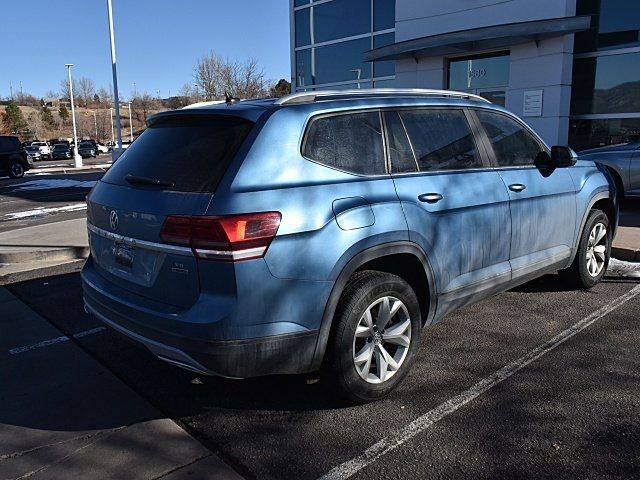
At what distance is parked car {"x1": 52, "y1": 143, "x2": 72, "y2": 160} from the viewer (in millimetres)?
49906

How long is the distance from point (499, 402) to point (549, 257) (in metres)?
1.82

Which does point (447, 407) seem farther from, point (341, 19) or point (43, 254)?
point (341, 19)

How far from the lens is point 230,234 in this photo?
8.86 feet

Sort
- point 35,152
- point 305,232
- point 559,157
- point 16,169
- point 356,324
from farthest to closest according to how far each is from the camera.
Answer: point 35,152, point 16,169, point 559,157, point 356,324, point 305,232

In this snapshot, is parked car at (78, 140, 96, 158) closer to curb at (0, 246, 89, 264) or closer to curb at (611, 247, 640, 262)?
curb at (0, 246, 89, 264)

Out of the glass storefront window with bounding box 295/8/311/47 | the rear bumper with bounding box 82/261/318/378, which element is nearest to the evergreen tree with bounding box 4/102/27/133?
the glass storefront window with bounding box 295/8/311/47

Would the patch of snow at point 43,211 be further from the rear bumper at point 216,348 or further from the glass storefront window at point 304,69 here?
the rear bumper at point 216,348

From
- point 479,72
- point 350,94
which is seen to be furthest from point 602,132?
point 350,94

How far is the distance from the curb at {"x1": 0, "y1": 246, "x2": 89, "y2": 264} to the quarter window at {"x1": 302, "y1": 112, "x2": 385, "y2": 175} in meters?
5.65

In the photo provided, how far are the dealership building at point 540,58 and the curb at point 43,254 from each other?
9581 mm

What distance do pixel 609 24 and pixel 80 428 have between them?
45.6 ft

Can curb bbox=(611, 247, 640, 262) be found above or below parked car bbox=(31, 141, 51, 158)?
below

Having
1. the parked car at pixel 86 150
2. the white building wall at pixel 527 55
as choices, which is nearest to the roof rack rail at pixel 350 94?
the white building wall at pixel 527 55

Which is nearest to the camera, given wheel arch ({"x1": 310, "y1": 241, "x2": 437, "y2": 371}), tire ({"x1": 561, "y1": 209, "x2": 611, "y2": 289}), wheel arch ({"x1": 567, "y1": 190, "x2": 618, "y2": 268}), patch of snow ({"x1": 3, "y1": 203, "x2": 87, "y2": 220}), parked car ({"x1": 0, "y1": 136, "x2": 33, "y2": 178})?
wheel arch ({"x1": 310, "y1": 241, "x2": 437, "y2": 371})
